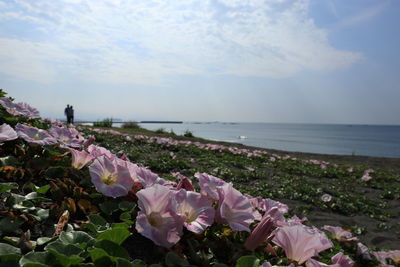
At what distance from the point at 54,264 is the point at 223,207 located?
65 cm

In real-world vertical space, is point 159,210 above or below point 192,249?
above

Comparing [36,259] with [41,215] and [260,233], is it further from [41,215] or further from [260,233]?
[260,233]

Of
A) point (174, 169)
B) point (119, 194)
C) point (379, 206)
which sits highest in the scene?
point (119, 194)

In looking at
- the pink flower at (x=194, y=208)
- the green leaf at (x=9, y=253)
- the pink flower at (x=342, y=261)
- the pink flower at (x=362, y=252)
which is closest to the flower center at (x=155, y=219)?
the pink flower at (x=194, y=208)

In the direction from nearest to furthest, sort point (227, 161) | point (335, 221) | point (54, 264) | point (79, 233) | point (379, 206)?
point (54, 264), point (79, 233), point (335, 221), point (379, 206), point (227, 161)

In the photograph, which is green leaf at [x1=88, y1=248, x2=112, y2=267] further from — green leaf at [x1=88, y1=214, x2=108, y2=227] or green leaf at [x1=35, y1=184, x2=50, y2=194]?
→ green leaf at [x1=35, y1=184, x2=50, y2=194]

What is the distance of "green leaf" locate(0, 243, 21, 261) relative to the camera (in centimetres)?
92

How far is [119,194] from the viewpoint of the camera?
144 centimetres

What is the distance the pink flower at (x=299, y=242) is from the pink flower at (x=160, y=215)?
43cm

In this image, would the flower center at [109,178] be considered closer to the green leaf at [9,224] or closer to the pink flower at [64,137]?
the green leaf at [9,224]

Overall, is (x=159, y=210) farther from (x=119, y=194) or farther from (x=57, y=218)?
(x=57, y=218)

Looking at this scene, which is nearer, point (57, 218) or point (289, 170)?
point (57, 218)

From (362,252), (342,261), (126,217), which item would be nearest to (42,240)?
(126,217)

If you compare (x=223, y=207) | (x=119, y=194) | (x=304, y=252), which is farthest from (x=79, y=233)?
(x=304, y=252)
